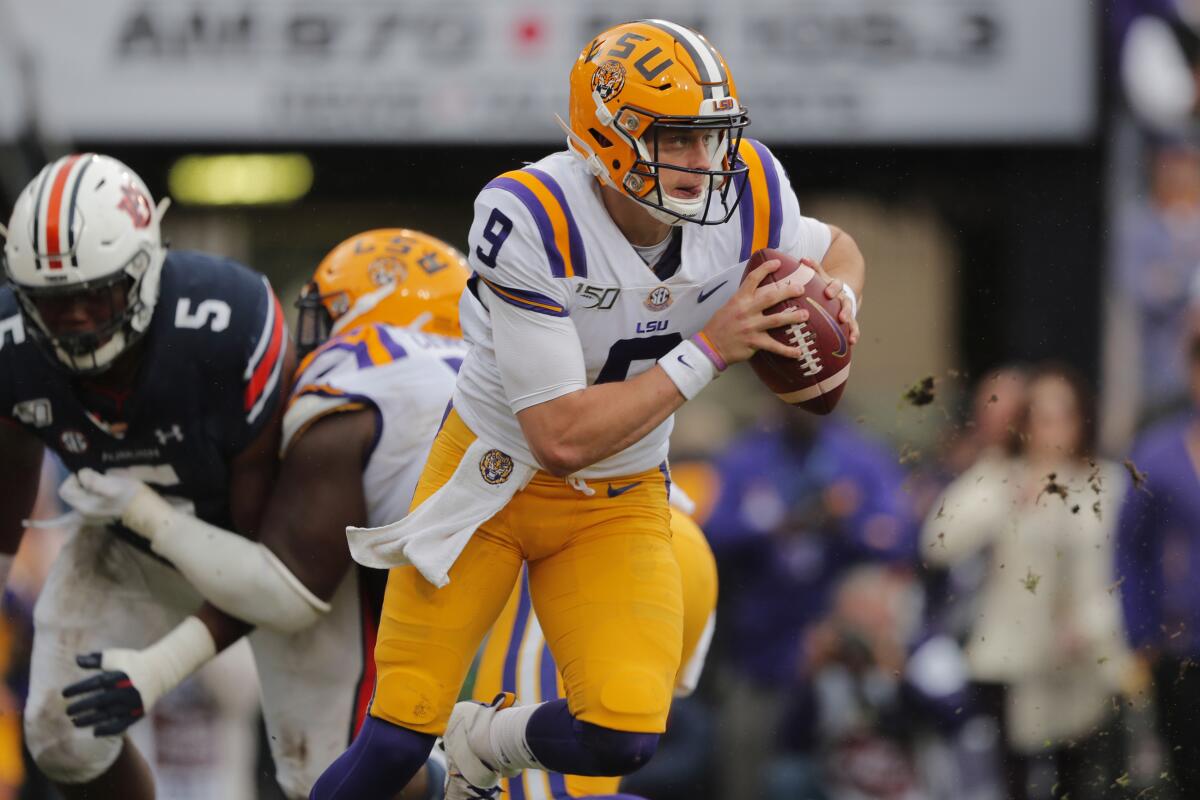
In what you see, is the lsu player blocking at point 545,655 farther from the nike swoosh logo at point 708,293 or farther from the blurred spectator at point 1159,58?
the blurred spectator at point 1159,58

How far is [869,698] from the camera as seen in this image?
7.09m

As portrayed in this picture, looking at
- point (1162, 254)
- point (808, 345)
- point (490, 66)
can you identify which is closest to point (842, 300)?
point (808, 345)

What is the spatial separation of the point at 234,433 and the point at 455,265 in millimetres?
881

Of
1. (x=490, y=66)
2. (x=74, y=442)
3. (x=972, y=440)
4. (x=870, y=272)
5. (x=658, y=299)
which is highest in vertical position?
(x=658, y=299)

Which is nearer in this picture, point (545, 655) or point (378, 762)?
point (378, 762)

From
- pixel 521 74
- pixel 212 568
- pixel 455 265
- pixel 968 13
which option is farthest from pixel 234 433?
pixel 968 13

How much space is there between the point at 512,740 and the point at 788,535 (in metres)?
3.09

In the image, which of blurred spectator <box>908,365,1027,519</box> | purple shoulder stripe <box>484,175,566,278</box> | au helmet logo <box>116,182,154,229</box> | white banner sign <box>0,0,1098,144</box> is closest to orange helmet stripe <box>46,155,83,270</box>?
au helmet logo <box>116,182,154,229</box>

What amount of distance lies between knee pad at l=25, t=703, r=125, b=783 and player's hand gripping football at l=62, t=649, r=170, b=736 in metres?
0.34

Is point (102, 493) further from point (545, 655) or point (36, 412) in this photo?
point (545, 655)

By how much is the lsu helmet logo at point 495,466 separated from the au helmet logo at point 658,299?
1.63ft

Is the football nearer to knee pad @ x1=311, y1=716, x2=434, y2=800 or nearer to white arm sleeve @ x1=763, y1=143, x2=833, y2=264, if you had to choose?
white arm sleeve @ x1=763, y1=143, x2=833, y2=264

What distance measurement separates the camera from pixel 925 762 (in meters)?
7.00

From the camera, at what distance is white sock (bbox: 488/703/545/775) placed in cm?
439
